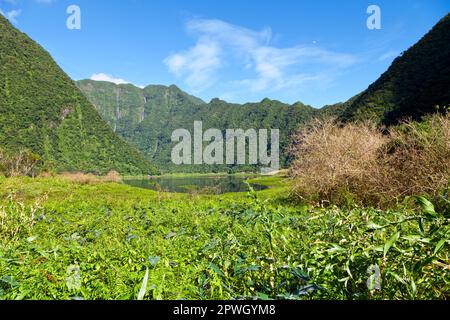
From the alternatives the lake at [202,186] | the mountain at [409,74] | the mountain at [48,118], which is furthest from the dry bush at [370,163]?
the mountain at [48,118]

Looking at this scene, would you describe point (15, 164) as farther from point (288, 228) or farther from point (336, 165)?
point (288, 228)

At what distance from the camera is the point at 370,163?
1440 cm

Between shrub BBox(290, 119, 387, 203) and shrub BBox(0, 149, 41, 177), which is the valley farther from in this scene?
shrub BBox(0, 149, 41, 177)

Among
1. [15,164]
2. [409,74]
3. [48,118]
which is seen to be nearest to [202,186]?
[15,164]

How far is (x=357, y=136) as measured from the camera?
1614 cm

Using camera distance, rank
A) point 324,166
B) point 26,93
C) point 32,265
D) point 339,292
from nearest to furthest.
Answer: point 339,292 → point 32,265 → point 324,166 → point 26,93

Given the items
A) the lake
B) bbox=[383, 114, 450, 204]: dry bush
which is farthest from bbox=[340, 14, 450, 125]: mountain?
bbox=[383, 114, 450, 204]: dry bush

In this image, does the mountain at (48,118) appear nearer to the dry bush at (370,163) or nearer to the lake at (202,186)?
the lake at (202,186)

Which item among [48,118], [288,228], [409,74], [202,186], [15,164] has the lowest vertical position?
[202,186]

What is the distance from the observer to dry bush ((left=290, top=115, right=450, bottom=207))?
11438 millimetres

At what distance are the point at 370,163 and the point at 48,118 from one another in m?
118
